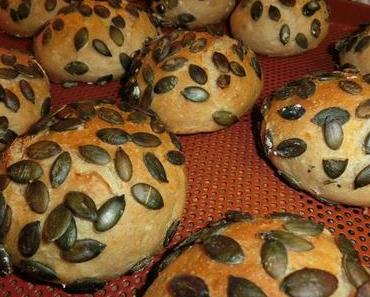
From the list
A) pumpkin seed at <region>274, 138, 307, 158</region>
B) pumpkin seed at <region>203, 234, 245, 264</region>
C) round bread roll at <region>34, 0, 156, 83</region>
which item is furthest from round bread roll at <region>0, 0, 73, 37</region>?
pumpkin seed at <region>203, 234, 245, 264</region>

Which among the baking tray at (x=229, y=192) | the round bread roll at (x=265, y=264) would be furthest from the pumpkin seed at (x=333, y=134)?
the round bread roll at (x=265, y=264)

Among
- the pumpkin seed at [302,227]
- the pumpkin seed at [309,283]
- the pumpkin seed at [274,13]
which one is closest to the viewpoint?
the pumpkin seed at [309,283]

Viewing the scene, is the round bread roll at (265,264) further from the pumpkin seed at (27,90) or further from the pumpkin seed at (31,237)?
the pumpkin seed at (27,90)

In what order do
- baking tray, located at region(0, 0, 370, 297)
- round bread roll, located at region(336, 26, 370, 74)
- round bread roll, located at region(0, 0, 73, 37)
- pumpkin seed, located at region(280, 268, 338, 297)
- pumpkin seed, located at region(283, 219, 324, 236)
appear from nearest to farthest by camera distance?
pumpkin seed, located at region(280, 268, 338, 297) < pumpkin seed, located at region(283, 219, 324, 236) < baking tray, located at region(0, 0, 370, 297) < round bread roll, located at region(336, 26, 370, 74) < round bread roll, located at region(0, 0, 73, 37)

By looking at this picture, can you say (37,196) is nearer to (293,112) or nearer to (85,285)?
(85,285)

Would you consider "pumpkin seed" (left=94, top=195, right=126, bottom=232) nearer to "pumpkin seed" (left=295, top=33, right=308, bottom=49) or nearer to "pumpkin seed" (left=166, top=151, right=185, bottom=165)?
"pumpkin seed" (left=166, top=151, right=185, bottom=165)

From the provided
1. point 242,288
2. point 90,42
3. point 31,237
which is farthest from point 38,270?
point 90,42
